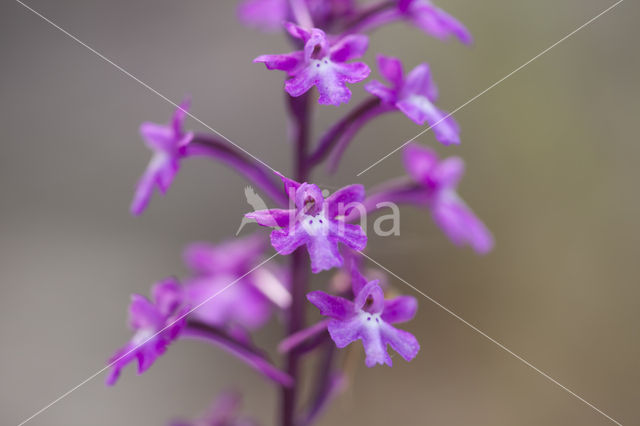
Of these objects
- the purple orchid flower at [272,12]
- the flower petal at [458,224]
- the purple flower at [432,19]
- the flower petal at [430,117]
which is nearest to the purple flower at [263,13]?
the purple orchid flower at [272,12]

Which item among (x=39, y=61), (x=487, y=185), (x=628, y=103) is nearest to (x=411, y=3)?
(x=487, y=185)

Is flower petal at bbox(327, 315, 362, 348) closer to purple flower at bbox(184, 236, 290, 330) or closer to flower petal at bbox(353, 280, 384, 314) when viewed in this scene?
flower petal at bbox(353, 280, 384, 314)

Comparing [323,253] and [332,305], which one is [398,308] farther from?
[323,253]

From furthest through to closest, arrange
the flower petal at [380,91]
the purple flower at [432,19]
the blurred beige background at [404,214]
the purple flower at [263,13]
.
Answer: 1. the blurred beige background at [404,214]
2. the purple flower at [263,13]
3. the purple flower at [432,19]
4. the flower petal at [380,91]

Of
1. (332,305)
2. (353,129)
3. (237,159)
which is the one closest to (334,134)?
(353,129)

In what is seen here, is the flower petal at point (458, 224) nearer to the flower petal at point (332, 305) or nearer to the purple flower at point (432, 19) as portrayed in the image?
the purple flower at point (432, 19)

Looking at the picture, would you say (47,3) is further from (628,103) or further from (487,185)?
(628,103)
